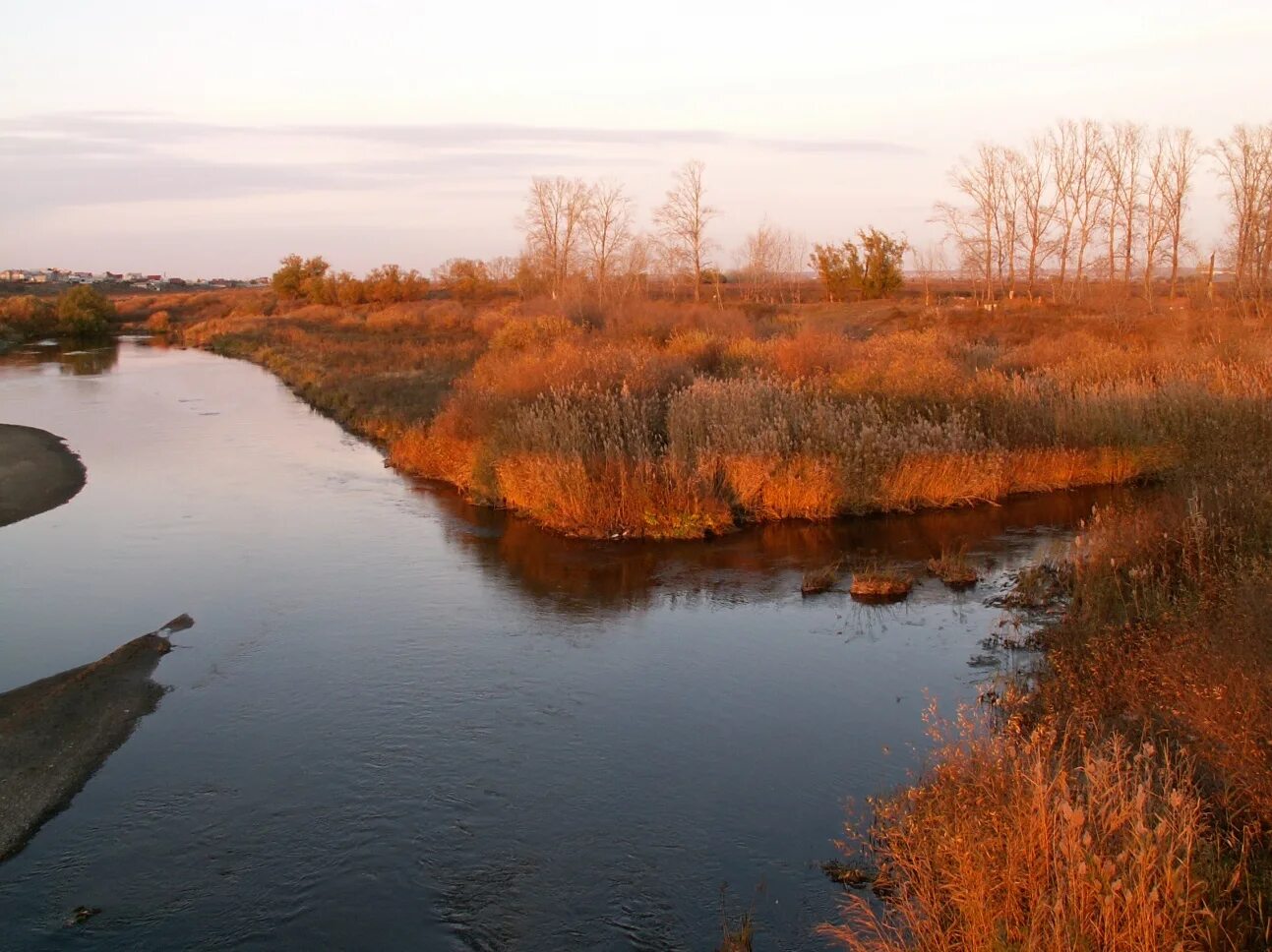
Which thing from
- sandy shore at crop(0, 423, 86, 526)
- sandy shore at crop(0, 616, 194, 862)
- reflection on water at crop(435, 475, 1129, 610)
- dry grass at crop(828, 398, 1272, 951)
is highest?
dry grass at crop(828, 398, 1272, 951)

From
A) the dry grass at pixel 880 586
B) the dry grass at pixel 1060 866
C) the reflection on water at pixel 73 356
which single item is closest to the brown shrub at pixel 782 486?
the dry grass at pixel 880 586

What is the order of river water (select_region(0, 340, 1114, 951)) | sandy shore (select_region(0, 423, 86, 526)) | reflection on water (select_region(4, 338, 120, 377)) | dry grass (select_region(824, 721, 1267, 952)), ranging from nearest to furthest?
A: dry grass (select_region(824, 721, 1267, 952)), river water (select_region(0, 340, 1114, 951)), sandy shore (select_region(0, 423, 86, 526)), reflection on water (select_region(4, 338, 120, 377))

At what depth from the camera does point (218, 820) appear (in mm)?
7234

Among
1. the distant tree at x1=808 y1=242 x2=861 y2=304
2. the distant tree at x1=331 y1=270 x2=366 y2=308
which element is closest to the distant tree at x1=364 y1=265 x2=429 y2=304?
the distant tree at x1=331 y1=270 x2=366 y2=308

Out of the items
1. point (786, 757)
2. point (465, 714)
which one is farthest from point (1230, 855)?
point (465, 714)

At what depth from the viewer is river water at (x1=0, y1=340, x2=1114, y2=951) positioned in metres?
6.23

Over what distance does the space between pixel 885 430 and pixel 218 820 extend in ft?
37.2

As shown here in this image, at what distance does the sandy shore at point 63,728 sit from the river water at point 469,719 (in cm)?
20

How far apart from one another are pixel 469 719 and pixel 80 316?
220 ft

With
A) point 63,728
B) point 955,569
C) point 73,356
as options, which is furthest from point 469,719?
point 73,356

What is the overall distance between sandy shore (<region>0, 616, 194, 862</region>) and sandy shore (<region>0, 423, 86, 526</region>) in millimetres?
8653

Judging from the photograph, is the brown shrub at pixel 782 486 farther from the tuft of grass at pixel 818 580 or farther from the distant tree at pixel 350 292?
the distant tree at pixel 350 292

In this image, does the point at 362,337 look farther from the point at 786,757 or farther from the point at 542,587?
the point at 786,757

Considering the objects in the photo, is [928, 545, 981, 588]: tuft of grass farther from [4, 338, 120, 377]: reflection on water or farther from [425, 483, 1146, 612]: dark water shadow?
[4, 338, 120, 377]: reflection on water
